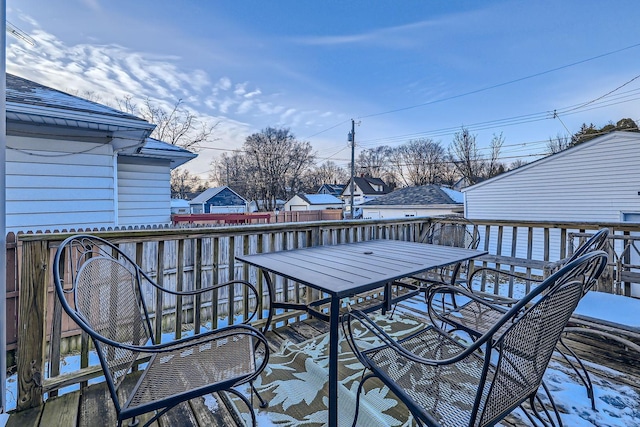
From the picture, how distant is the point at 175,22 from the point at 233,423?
24.0 feet

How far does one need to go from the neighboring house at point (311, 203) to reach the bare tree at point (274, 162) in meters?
1.68

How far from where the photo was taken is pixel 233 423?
5.19ft

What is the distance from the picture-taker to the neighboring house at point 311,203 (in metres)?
28.1

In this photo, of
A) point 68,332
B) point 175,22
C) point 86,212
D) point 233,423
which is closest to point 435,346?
point 233,423

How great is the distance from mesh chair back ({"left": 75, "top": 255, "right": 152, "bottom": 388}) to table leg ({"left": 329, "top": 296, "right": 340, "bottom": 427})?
88cm

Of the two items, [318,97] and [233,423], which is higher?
[318,97]

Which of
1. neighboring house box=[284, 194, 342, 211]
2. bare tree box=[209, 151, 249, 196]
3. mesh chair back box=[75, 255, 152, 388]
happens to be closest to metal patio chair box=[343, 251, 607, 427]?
mesh chair back box=[75, 255, 152, 388]

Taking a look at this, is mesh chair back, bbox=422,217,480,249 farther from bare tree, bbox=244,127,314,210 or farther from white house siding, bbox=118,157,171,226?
bare tree, bbox=244,127,314,210

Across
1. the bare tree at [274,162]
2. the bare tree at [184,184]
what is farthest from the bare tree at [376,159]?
the bare tree at [184,184]

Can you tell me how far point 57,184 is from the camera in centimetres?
463

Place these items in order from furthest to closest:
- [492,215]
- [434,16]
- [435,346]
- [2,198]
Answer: [492,215] → [434,16] → [2,198] → [435,346]

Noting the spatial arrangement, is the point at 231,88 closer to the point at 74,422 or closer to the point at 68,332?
the point at 68,332

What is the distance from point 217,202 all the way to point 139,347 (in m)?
24.9

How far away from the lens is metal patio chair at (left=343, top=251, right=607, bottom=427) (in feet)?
2.88
